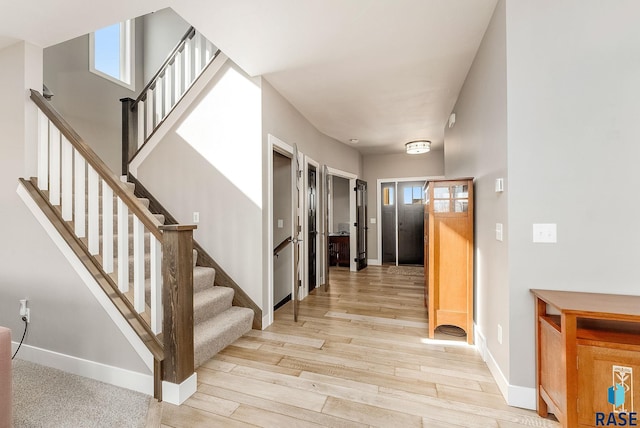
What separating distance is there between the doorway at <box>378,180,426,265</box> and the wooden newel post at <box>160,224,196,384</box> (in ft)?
18.9

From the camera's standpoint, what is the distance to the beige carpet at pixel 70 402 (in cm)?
167

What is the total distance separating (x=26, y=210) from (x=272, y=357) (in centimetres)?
240

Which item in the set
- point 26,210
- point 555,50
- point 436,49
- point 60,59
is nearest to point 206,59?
point 60,59

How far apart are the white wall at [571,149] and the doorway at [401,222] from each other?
5.15 metres

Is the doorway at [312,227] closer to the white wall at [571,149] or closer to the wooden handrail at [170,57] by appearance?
the wooden handrail at [170,57]

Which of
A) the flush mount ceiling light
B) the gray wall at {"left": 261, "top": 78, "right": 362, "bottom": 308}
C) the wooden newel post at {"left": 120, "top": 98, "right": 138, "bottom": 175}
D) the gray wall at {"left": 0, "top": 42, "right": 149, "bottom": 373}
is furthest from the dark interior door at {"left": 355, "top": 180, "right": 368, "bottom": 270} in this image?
the gray wall at {"left": 0, "top": 42, "right": 149, "bottom": 373}

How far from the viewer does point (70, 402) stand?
6.06ft

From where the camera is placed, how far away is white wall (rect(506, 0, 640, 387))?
1.66 m

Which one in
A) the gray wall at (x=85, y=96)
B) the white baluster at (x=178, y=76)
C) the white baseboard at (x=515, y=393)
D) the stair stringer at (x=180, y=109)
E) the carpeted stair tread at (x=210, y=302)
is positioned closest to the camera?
the white baseboard at (x=515, y=393)

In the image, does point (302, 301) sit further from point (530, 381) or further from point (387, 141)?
point (387, 141)

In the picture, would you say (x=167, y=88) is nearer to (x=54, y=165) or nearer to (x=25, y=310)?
(x=54, y=165)

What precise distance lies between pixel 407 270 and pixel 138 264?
5.51m

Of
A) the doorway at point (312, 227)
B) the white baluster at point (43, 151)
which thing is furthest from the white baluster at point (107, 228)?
the doorway at point (312, 227)

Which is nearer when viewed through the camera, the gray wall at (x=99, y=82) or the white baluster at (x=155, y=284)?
the white baluster at (x=155, y=284)
